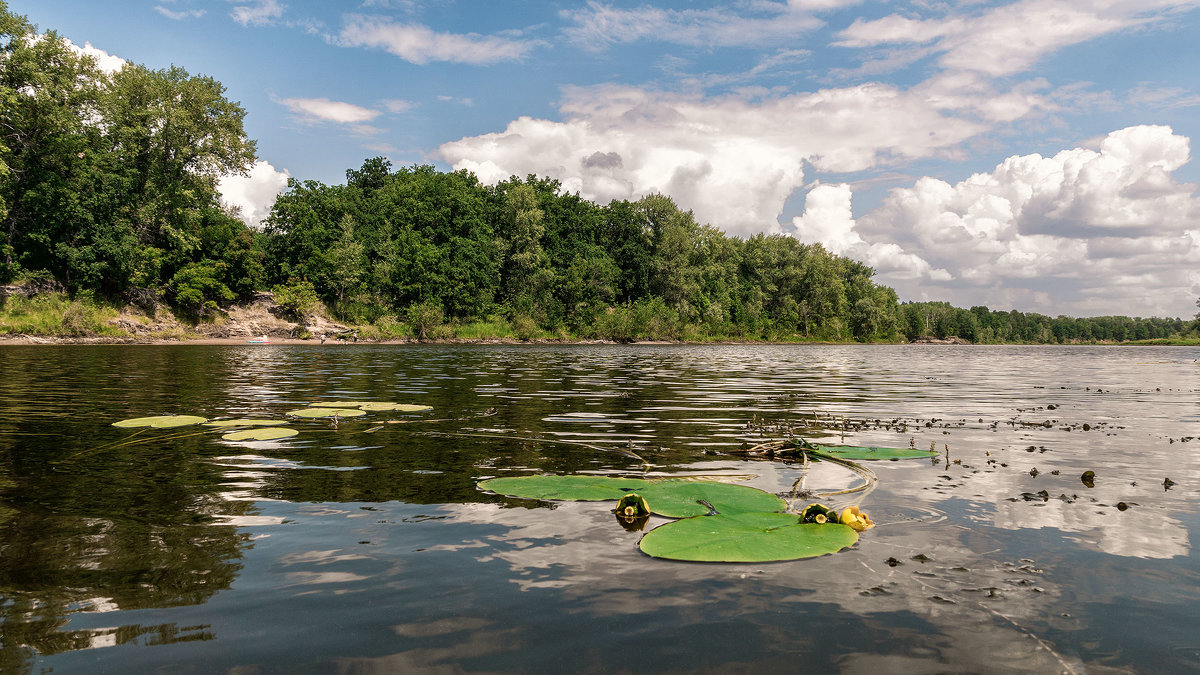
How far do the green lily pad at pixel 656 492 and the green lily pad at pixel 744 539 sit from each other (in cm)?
40

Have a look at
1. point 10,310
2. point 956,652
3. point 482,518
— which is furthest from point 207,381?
point 10,310

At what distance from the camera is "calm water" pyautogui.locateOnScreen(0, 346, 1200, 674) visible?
3357 millimetres

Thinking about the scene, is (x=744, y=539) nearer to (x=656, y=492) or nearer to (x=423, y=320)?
(x=656, y=492)

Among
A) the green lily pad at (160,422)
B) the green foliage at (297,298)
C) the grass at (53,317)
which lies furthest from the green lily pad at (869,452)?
the green foliage at (297,298)

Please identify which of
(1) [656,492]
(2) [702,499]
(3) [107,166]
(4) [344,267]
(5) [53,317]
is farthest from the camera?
(4) [344,267]

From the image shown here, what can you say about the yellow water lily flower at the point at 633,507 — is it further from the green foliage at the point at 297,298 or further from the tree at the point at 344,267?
the tree at the point at 344,267

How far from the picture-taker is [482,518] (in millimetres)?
5996

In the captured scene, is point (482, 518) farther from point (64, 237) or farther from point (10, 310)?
point (64, 237)

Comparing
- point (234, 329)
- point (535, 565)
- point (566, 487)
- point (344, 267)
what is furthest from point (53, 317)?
point (535, 565)

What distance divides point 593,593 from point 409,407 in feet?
36.3

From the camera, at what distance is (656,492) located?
6492mm

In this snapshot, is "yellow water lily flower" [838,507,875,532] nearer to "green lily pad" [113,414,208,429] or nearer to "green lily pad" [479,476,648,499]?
"green lily pad" [479,476,648,499]

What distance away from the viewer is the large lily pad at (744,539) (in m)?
4.62

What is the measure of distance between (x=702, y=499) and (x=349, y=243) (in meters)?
93.1
